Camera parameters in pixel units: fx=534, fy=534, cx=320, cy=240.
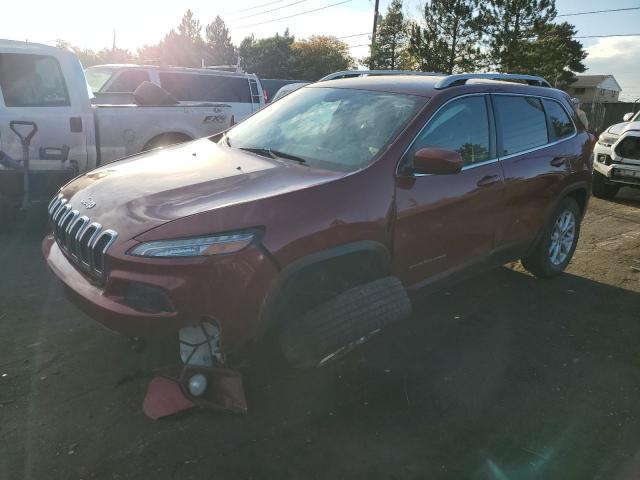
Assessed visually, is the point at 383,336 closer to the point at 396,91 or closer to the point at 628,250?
the point at 396,91

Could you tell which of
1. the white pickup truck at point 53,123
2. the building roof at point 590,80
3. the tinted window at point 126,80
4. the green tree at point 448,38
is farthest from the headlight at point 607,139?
the building roof at point 590,80

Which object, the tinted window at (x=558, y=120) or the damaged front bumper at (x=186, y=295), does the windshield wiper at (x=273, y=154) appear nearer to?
the damaged front bumper at (x=186, y=295)

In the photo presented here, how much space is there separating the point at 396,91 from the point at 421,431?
221 cm

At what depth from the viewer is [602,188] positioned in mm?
9828

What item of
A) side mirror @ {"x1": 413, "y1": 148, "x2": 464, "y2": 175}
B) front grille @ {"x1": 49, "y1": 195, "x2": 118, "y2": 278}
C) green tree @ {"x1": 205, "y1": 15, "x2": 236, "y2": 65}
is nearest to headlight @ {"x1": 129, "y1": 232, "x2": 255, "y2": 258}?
front grille @ {"x1": 49, "y1": 195, "x2": 118, "y2": 278}

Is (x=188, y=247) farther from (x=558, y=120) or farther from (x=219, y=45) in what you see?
(x=219, y=45)

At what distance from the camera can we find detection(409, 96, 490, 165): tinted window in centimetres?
346

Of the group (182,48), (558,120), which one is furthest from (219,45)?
(558,120)

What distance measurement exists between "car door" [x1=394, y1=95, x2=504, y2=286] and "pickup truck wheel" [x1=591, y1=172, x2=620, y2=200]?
6848 millimetres

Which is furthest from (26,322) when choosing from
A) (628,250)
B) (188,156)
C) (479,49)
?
(479,49)

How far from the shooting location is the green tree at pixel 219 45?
60.8 m

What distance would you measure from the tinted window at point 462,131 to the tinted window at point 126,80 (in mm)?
8048

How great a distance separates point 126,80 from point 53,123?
188 inches

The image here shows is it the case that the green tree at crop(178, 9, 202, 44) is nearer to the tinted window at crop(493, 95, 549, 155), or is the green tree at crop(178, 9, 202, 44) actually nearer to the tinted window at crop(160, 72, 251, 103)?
the tinted window at crop(160, 72, 251, 103)
